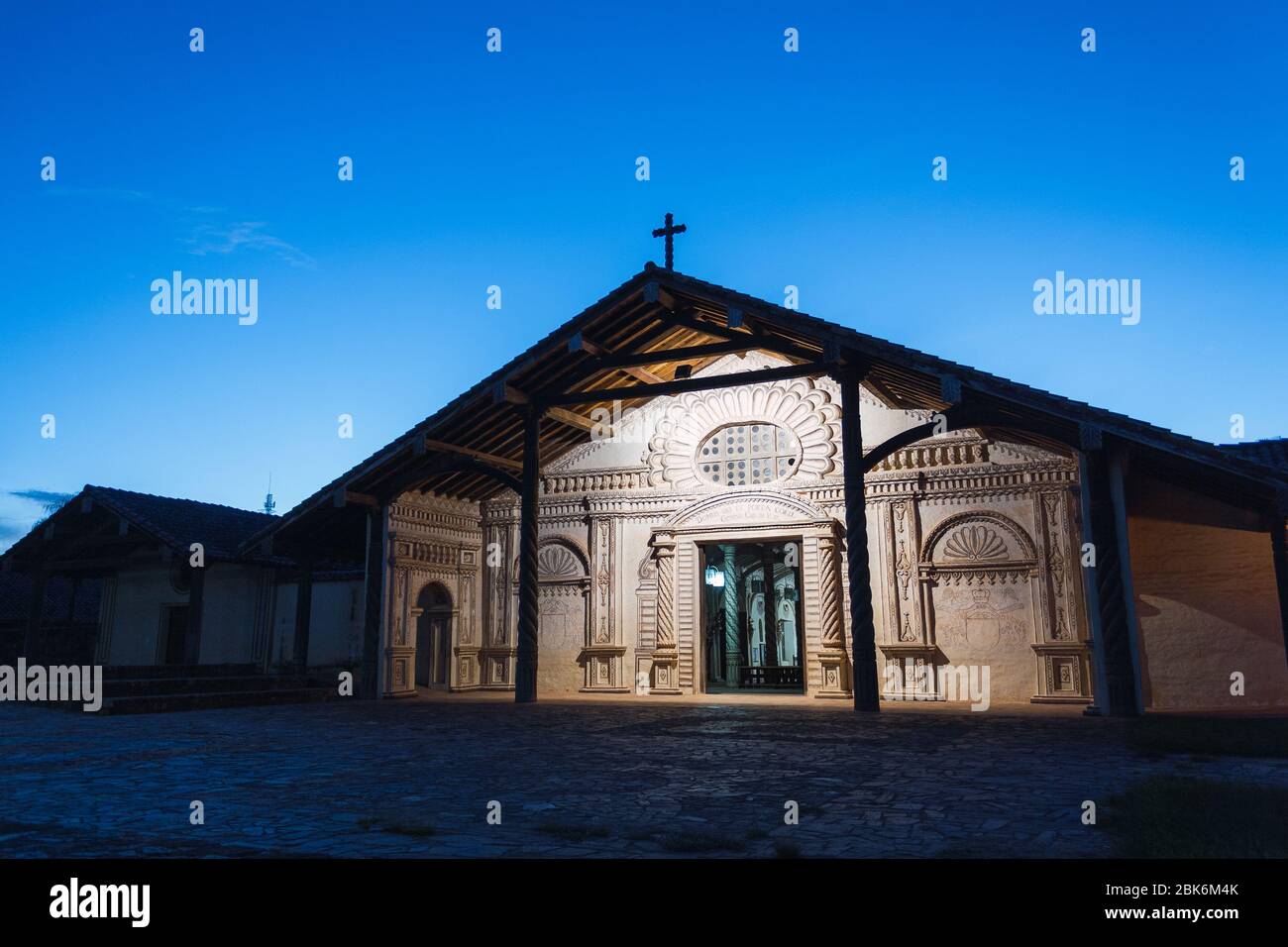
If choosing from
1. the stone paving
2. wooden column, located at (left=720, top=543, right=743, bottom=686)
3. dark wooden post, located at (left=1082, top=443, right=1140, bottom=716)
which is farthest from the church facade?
the stone paving

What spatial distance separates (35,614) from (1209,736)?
81.3ft

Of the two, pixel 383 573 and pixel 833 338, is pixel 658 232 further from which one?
pixel 383 573

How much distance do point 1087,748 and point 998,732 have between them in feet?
5.77

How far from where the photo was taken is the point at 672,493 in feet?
61.0

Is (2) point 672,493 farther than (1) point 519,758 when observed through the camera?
Yes

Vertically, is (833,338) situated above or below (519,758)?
above

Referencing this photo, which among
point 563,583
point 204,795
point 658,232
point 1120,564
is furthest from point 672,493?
point 204,795

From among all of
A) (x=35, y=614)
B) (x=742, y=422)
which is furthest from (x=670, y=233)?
→ (x=35, y=614)

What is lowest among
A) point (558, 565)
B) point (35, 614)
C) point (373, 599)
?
point (35, 614)

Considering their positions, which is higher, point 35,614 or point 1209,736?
point 35,614

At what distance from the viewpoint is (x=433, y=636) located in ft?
65.4

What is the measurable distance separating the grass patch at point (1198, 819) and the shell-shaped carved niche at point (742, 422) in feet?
38.6

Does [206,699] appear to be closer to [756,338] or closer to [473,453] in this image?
[473,453]

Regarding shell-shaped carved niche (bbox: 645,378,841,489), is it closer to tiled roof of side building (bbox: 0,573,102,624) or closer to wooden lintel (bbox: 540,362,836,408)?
A: wooden lintel (bbox: 540,362,836,408)
